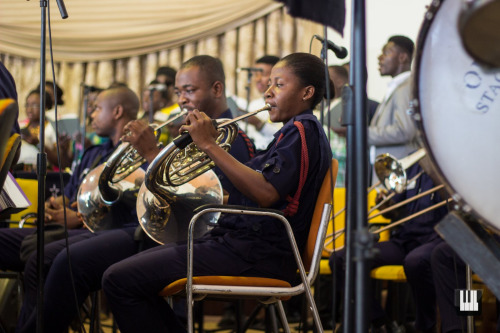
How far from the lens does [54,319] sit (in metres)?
2.80

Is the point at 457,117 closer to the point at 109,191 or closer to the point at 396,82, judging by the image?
the point at 109,191

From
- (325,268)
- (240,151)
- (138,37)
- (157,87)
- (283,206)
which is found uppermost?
(138,37)

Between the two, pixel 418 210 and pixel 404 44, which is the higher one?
pixel 404 44

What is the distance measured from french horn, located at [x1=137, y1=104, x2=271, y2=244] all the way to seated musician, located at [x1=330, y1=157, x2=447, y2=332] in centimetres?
99

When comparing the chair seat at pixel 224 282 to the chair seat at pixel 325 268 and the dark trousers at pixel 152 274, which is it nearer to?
the dark trousers at pixel 152 274

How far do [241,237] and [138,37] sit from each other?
4.86 metres

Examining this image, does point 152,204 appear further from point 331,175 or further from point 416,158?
point 416,158

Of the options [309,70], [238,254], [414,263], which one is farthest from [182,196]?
[414,263]

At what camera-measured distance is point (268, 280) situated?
2.29 metres

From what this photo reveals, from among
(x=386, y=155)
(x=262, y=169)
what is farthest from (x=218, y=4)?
(x=262, y=169)

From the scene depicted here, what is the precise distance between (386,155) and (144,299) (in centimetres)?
177

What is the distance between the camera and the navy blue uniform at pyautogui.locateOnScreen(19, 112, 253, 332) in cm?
282

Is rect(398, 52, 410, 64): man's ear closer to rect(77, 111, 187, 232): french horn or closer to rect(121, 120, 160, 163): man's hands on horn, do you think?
rect(77, 111, 187, 232): french horn

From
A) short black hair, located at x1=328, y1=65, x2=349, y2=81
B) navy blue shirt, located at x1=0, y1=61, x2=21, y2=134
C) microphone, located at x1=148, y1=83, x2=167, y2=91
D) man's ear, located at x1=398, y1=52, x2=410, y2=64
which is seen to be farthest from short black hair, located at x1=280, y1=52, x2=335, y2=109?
microphone, located at x1=148, y1=83, x2=167, y2=91
